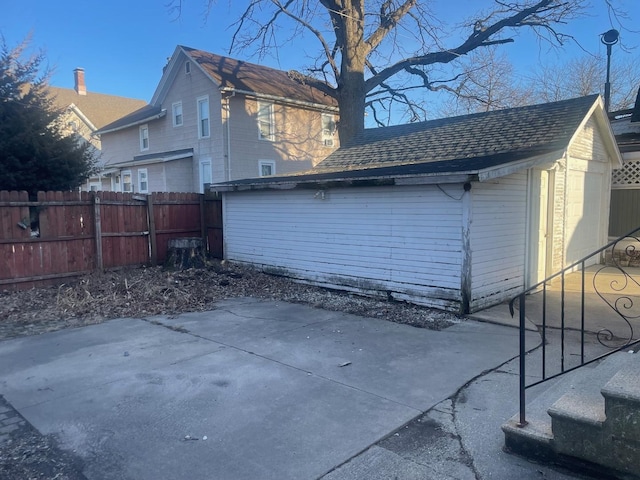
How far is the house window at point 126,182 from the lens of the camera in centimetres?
2198

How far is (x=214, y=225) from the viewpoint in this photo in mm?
12219

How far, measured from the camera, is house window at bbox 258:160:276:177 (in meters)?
19.3

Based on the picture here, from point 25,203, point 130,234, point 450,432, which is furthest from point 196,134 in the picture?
point 450,432

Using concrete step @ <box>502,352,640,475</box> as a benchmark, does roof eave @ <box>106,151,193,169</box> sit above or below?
above

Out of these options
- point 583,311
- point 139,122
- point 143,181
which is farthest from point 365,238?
point 139,122

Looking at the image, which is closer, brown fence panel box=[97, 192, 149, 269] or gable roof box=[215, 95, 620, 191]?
gable roof box=[215, 95, 620, 191]

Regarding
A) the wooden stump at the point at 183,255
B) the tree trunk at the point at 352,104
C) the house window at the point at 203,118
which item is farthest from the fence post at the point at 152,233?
the house window at the point at 203,118

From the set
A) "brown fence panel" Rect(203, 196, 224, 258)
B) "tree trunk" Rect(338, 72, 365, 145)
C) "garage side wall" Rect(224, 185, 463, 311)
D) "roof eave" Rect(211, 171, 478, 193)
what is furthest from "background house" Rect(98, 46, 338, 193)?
"garage side wall" Rect(224, 185, 463, 311)

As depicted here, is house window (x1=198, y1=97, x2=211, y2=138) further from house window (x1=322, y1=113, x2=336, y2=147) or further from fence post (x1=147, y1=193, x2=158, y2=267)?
fence post (x1=147, y1=193, x2=158, y2=267)

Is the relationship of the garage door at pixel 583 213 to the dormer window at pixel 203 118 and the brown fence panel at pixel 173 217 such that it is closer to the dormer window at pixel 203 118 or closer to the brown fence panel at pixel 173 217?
the brown fence panel at pixel 173 217

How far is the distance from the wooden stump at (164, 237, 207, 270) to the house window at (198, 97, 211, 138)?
30.9ft

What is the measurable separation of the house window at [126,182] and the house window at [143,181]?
3.07 ft

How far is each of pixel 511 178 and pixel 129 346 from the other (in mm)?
6684

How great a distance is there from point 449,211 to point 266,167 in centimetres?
1361
